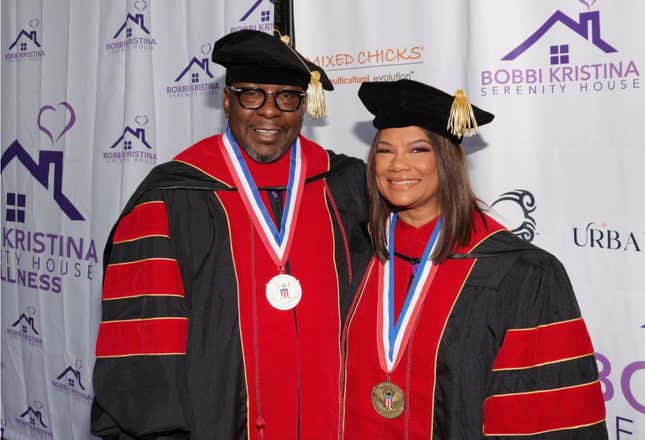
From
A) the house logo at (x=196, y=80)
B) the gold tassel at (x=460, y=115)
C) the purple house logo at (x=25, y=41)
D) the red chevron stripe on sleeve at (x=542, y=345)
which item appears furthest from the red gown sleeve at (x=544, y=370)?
the purple house logo at (x=25, y=41)

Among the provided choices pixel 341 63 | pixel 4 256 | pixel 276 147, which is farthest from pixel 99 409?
pixel 4 256

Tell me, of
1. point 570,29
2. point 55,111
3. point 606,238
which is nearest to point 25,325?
point 55,111

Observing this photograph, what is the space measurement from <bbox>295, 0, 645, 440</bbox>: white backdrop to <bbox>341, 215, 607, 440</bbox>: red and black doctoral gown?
2.26 feet

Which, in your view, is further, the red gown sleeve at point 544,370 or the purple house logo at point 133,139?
the purple house logo at point 133,139

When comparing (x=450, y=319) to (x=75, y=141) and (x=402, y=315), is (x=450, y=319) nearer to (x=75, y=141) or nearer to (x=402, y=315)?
(x=402, y=315)

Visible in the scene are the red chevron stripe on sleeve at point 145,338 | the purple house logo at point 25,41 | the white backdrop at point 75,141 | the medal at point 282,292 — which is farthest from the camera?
the purple house logo at point 25,41

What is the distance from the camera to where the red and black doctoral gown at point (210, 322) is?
239 centimetres

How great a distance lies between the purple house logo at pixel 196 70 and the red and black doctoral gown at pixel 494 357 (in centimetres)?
212

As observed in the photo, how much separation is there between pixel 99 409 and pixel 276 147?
1.09 metres

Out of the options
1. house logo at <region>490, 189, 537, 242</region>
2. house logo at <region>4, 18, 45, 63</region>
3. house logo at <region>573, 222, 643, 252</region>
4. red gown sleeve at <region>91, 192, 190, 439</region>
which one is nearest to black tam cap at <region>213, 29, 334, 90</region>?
red gown sleeve at <region>91, 192, 190, 439</region>

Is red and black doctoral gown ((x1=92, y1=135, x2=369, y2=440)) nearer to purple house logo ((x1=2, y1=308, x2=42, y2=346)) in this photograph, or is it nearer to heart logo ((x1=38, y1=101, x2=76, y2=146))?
heart logo ((x1=38, y1=101, x2=76, y2=146))

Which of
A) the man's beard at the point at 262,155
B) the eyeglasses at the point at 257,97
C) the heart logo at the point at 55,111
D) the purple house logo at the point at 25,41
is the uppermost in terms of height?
the purple house logo at the point at 25,41

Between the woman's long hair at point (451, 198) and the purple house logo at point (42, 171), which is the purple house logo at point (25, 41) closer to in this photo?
the purple house logo at point (42, 171)

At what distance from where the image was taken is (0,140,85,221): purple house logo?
4820mm
